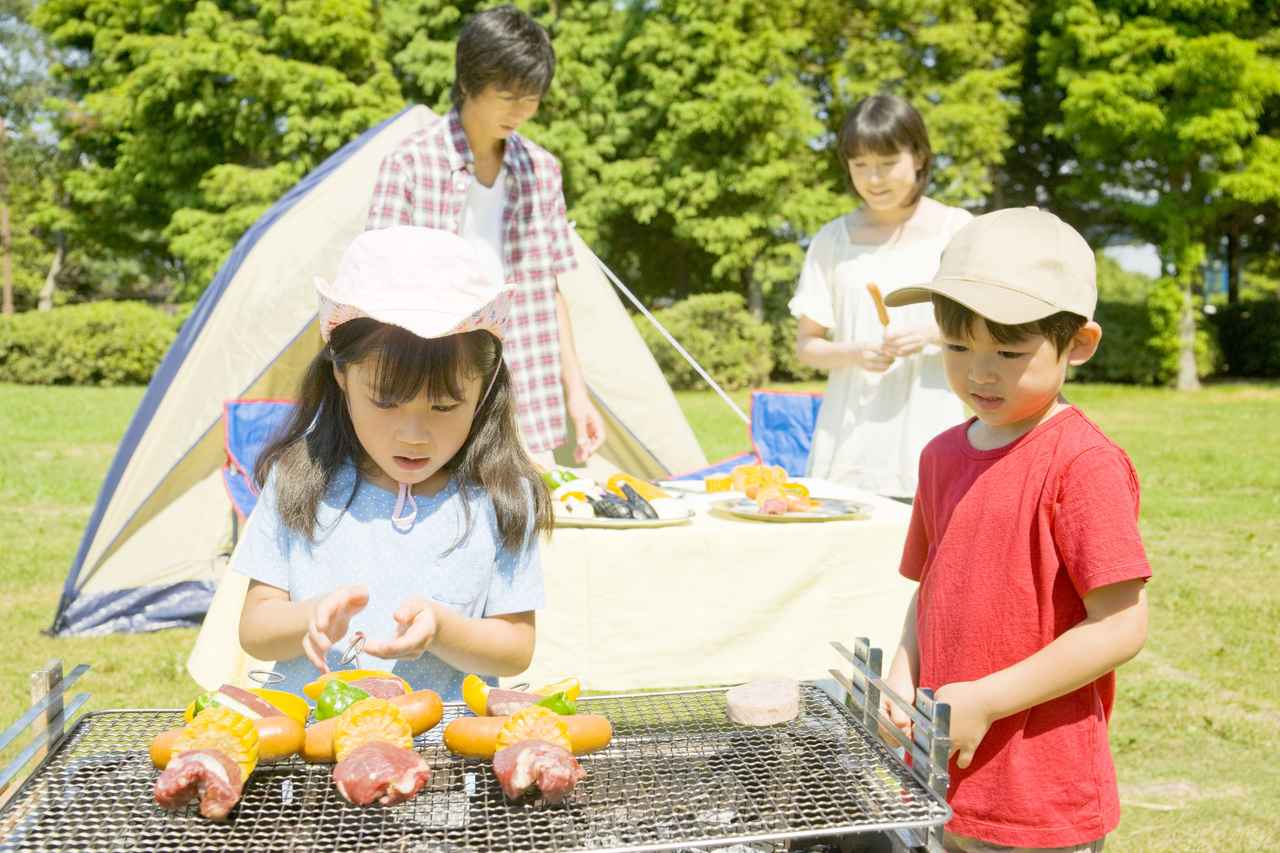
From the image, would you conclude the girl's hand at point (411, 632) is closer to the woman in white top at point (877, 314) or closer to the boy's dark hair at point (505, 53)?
the boy's dark hair at point (505, 53)

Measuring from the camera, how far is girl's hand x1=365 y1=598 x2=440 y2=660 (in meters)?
1.59

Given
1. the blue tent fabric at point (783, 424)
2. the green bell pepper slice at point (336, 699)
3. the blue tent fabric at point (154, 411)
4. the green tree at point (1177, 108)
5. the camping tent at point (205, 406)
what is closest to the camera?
the green bell pepper slice at point (336, 699)

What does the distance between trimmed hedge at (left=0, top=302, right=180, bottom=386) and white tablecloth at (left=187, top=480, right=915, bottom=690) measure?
59.6ft

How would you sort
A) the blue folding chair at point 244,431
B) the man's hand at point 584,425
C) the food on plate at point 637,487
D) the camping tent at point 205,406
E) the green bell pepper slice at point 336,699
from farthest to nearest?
the camping tent at point 205,406, the blue folding chair at point 244,431, the man's hand at point 584,425, the food on plate at point 637,487, the green bell pepper slice at point 336,699

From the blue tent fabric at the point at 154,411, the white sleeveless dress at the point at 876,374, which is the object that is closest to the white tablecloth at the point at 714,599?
the white sleeveless dress at the point at 876,374

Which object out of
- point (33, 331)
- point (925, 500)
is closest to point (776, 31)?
point (33, 331)

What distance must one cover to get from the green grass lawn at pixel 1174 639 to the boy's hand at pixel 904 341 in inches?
34.8

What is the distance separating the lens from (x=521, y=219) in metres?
3.85

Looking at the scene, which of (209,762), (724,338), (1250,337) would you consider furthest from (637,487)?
(1250,337)

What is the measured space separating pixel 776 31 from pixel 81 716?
21.7 meters

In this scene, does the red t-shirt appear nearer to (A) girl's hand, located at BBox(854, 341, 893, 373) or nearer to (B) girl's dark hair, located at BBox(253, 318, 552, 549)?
(B) girl's dark hair, located at BBox(253, 318, 552, 549)

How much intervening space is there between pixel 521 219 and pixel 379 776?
9.19ft

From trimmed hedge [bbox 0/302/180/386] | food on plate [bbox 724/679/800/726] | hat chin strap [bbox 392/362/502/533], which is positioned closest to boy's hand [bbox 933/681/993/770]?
food on plate [bbox 724/679/800/726]

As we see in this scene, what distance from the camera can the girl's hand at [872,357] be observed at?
11.7 ft
